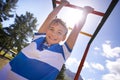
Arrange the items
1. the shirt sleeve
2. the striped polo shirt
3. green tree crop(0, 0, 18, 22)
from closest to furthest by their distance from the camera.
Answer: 1. the striped polo shirt
2. the shirt sleeve
3. green tree crop(0, 0, 18, 22)

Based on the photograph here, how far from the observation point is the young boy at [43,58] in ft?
7.14

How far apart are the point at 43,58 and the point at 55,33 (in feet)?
1.15

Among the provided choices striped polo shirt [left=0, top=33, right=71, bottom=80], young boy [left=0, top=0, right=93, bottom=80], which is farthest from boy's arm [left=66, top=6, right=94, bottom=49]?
striped polo shirt [left=0, top=33, right=71, bottom=80]

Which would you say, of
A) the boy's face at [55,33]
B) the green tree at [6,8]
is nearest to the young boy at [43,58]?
the boy's face at [55,33]

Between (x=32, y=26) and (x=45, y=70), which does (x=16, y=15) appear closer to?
(x=32, y=26)

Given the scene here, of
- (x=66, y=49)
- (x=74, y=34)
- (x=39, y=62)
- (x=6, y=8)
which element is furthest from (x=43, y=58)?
(x=6, y=8)

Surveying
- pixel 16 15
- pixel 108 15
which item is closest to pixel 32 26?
pixel 16 15

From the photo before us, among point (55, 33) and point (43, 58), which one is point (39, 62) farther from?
point (55, 33)

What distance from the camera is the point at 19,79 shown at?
7.11 feet

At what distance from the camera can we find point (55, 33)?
2.38 m

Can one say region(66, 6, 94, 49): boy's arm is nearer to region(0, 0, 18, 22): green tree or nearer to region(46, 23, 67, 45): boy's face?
region(46, 23, 67, 45): boy's face

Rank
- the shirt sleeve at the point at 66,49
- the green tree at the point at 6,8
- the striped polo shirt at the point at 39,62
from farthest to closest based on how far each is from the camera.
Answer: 1. the green tree at the point at 6,8
2. the shirt sleeve at the point at 66,49
3. the striped polo shirt at the point at 39,62

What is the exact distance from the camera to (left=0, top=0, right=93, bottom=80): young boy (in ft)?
7.14

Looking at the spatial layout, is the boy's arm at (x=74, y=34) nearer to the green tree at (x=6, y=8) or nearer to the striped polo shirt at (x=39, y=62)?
the striped polo shirt at (x=39, y=62)
